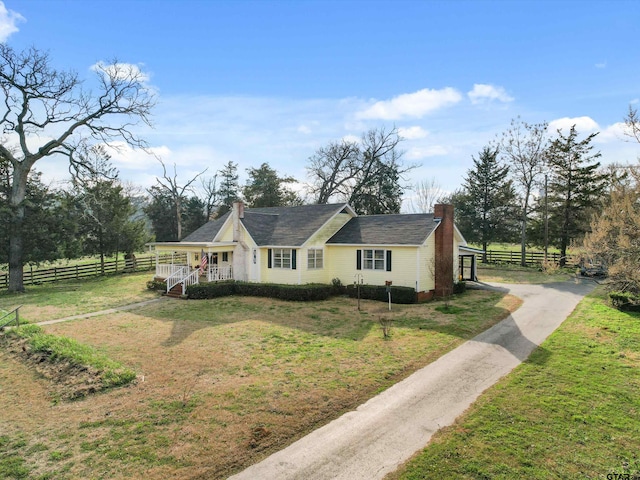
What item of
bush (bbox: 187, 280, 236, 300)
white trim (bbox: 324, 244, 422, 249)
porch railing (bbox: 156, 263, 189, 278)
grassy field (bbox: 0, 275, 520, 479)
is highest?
white trim (bbox: 324, 244, 422, 249)

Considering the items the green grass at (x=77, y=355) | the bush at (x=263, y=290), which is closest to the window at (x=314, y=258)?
the bush at (x=263, y=290)

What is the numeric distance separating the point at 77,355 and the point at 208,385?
448cm

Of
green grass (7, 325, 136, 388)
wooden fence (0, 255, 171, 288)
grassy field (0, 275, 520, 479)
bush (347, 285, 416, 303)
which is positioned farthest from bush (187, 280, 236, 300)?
wooden fence (0, 255, 171, 288)

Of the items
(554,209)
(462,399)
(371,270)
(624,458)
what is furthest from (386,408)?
(554,209)

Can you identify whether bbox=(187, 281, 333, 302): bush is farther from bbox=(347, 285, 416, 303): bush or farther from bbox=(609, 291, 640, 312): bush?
bbox=(609, 291, 640, 312): bush

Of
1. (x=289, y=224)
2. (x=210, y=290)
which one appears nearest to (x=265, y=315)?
(x=210, y=290)

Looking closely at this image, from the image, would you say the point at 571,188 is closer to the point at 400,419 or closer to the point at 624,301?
the point at 624,301

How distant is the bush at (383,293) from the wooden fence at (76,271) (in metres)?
23.2

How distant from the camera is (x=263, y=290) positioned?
2258 cm

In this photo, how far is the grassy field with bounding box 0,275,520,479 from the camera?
6633mm

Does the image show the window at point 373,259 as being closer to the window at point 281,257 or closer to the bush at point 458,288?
the window at point 281,257

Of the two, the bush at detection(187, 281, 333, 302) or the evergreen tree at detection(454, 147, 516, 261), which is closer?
the bush at detection(187, 281, 333, 302)

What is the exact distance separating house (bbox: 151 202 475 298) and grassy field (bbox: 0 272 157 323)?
106 inches

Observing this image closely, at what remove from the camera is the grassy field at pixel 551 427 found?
6262mm
